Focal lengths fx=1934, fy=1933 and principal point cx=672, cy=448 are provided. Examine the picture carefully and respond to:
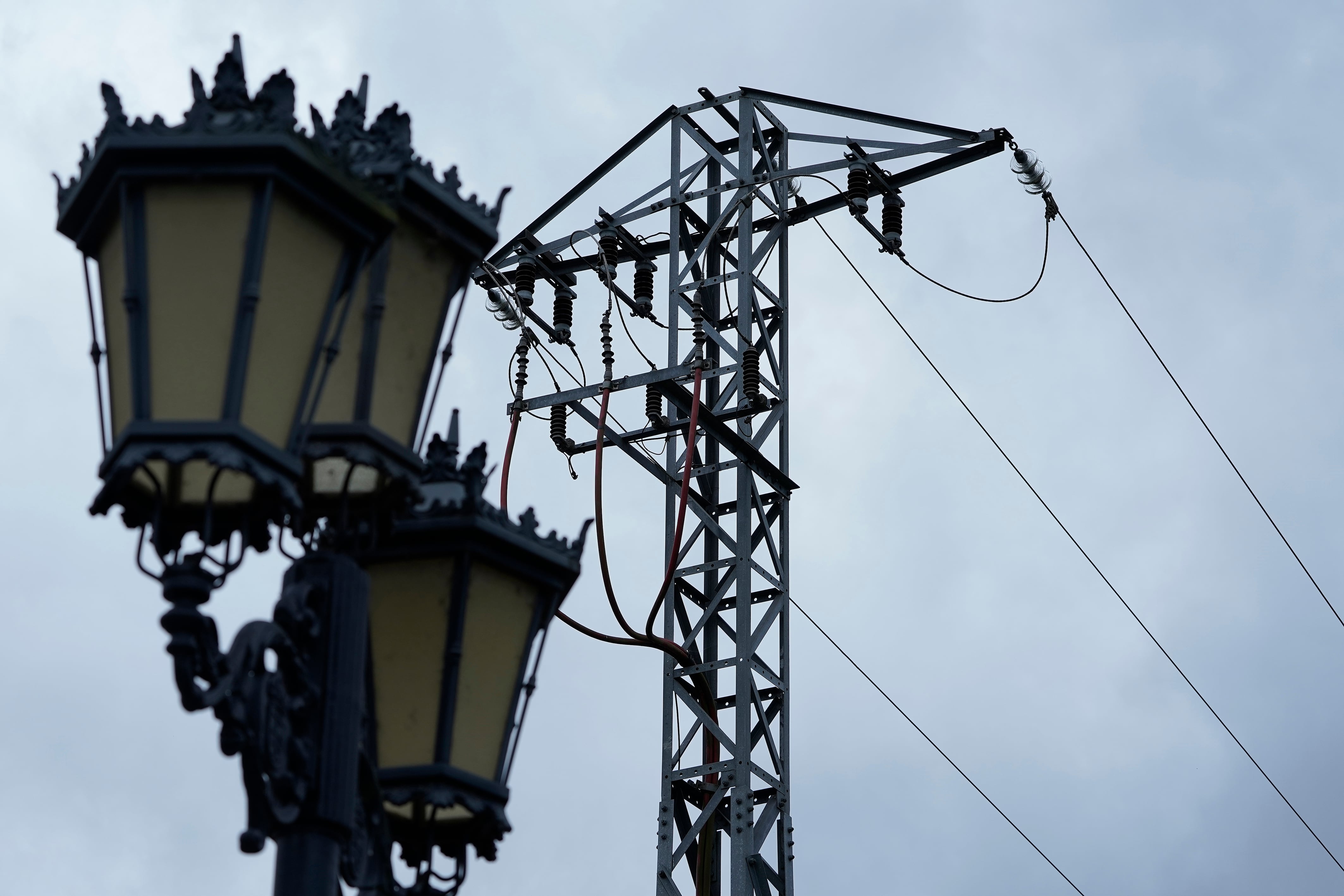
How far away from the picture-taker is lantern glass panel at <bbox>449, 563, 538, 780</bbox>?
3426 millimetres

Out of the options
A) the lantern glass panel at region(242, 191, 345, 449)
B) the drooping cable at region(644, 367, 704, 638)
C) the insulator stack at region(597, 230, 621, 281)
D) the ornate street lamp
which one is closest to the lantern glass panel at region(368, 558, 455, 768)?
the ornate street lamp

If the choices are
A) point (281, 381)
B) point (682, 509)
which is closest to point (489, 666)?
point (281, 381)

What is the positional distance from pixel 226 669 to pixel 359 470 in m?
0.48

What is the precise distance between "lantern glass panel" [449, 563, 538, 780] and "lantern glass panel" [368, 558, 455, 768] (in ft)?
0.14

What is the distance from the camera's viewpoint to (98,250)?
2.85m

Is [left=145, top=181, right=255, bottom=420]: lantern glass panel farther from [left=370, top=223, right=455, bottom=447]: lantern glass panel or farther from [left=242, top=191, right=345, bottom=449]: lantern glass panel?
[left=370, top=223, right=455, bottom=447]: lantern glass panel

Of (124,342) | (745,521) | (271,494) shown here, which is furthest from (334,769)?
(745,521)

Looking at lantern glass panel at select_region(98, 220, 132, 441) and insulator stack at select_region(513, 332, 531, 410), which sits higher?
insulator stack at select_region(513, 332, 531, 410)

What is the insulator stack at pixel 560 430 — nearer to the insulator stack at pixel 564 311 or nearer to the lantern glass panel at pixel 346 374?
the insulator stack at pixel 564 311

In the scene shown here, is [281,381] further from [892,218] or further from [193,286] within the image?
[892,218]

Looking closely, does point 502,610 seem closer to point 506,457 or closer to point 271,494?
point 271,494

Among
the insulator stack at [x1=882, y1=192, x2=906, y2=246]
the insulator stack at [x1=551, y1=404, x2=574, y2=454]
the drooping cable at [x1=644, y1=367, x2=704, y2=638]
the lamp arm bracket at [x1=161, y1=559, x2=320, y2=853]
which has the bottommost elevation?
the lamp arm bracket at [x1=161, y1=559, x2=320, y2=853]

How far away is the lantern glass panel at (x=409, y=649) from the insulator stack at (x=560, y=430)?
7.74 meters

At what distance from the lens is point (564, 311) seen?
1189 centimetres
